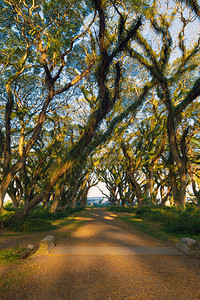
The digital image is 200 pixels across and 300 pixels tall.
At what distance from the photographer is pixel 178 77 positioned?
1321 centimetres

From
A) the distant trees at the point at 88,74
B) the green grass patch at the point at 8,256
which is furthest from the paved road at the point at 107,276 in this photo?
Result: the distant trees at the point at 88,74

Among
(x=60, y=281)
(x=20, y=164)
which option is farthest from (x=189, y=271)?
(x=20, y=164)

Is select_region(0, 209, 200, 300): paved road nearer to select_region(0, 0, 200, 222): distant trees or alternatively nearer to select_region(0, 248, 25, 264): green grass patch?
select_region(0, 248, 25, 264): green grass patch

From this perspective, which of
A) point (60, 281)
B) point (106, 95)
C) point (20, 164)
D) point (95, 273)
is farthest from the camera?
point (20, 164)

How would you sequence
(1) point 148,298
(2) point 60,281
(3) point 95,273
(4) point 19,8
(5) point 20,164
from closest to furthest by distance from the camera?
(1) point 148,298 → (2) point 60,281 → (3) point 95,273 → (4) point 19,8 → (5) point 20,164

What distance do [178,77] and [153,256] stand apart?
12950 millimetres

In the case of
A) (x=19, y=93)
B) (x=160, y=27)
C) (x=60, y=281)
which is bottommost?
(x=60, y=281)

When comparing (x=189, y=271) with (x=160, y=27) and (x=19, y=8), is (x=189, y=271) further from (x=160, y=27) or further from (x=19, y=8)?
(x=160, y=27)

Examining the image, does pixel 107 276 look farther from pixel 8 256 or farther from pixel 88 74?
pixel 88 74

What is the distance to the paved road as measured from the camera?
109 inches

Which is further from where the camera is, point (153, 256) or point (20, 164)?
point (20, 164)

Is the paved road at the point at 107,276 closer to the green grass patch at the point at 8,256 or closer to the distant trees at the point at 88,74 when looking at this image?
the green grass patch at the point at 8,256

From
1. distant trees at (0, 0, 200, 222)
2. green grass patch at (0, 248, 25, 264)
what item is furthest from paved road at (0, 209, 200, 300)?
distant trees at (0, 0, 200, 222)

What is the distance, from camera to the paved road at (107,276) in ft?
9.05
